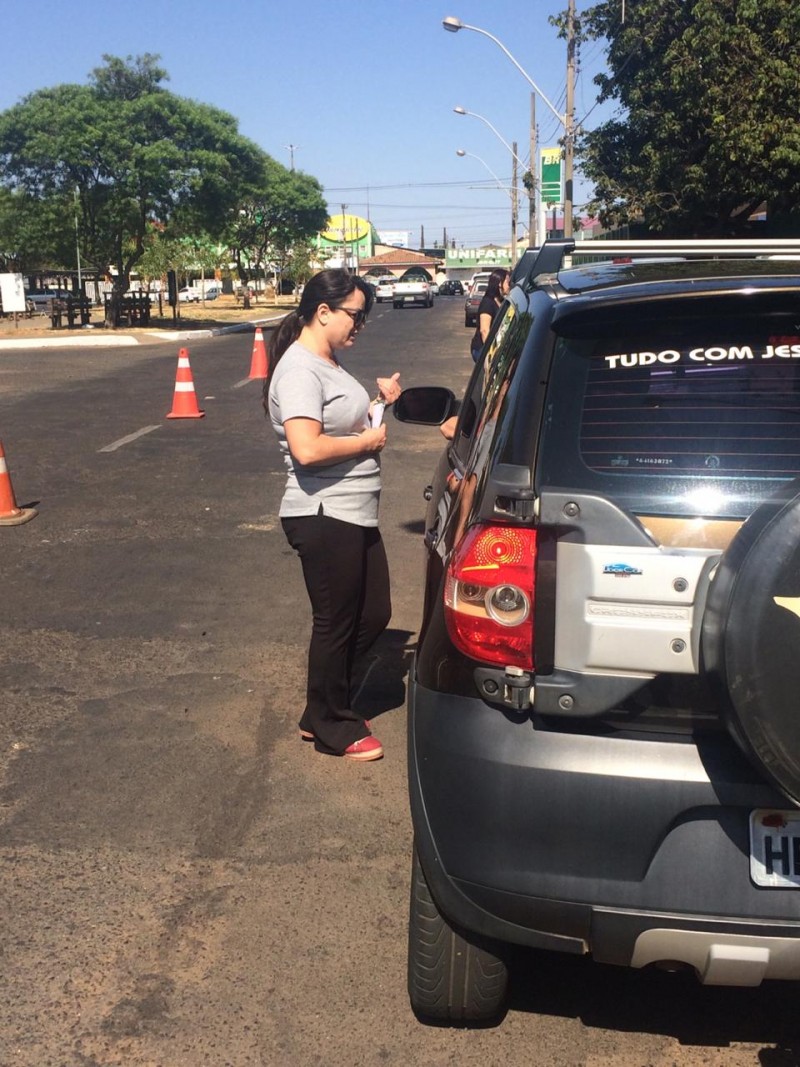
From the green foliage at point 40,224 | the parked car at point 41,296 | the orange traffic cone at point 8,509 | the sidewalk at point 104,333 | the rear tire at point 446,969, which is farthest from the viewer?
the parked car at point 41,296

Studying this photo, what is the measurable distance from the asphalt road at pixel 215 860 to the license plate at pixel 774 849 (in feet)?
2.35

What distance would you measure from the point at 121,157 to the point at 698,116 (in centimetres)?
1635

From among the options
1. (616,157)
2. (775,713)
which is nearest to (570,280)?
(775,713)

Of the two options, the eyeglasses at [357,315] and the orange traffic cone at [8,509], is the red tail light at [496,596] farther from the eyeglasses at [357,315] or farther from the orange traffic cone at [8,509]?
the orange traffic cone at [8,509]

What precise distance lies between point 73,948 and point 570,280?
223 cm

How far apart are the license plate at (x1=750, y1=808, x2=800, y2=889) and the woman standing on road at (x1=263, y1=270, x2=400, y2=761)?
2.08m

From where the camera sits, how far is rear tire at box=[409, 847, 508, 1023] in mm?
2641

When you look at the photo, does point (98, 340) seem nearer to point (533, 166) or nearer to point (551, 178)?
point (551, 178)

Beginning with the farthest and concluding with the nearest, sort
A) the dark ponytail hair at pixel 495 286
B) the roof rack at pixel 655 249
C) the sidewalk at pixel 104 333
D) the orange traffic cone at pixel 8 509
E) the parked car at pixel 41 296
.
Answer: the parked car at pixel 41 296, the sidewalk at pixel 104 333, the dark ponytail hair at pixel 495 286, the orange traffic cone at pixel 8 509, the roof rack at pixel 655 249

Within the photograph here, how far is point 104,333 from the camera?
109 feet

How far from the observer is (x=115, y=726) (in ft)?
15.3

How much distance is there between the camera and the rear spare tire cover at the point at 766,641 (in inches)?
81.9

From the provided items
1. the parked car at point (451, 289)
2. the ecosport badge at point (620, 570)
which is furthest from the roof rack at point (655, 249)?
the parked car at point (451, 289)

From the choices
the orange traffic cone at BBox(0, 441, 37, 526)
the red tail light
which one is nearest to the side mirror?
the red tail light
